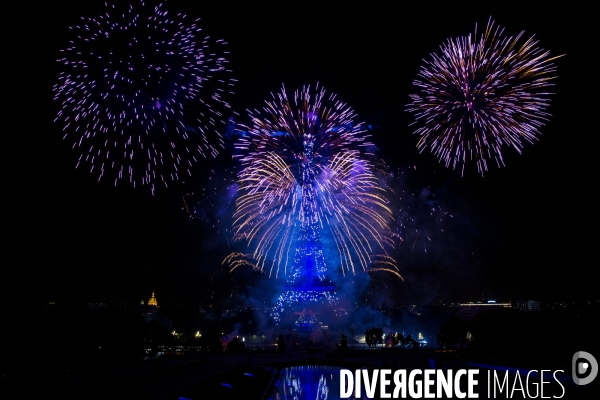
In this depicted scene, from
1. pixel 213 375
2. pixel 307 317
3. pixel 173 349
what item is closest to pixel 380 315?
pixel 307 317

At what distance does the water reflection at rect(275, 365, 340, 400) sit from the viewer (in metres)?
26.3

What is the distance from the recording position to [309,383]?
31391 mm

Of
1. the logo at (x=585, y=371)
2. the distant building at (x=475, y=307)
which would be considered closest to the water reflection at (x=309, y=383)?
the logo at (x=585, y=371)

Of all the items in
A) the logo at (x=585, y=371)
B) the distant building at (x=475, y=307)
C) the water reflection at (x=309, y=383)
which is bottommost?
the water reflection at (x=309, y=383)

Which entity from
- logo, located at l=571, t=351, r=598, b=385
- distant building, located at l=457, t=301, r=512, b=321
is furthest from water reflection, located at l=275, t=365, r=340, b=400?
distant building, located at l=457, t=301, r=512, b=321

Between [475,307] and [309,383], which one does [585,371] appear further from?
[475,307]

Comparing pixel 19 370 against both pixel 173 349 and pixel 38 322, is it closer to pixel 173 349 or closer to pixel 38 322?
pixel 38 322

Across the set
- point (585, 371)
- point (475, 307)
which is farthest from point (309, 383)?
point (475, 307)

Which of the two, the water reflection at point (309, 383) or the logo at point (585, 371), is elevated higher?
the logo at point (585, 371)

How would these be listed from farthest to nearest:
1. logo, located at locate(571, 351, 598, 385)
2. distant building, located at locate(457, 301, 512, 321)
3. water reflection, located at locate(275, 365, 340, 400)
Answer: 1. distant building, located at locate(457, 301, 512, 321)
2. water reflection, located at locate(275, 365, 340, 400)
3. logo, located at locate(571, 351, 598, 385)

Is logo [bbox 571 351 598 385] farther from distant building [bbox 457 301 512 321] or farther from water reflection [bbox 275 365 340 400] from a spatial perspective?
distant building [bbox 457 301 512 321]

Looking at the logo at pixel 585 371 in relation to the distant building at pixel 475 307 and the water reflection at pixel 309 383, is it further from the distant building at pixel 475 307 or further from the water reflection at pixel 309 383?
the distant building at pixel 475 307

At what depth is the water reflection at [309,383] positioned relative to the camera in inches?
1035

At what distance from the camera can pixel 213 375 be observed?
3098cm
